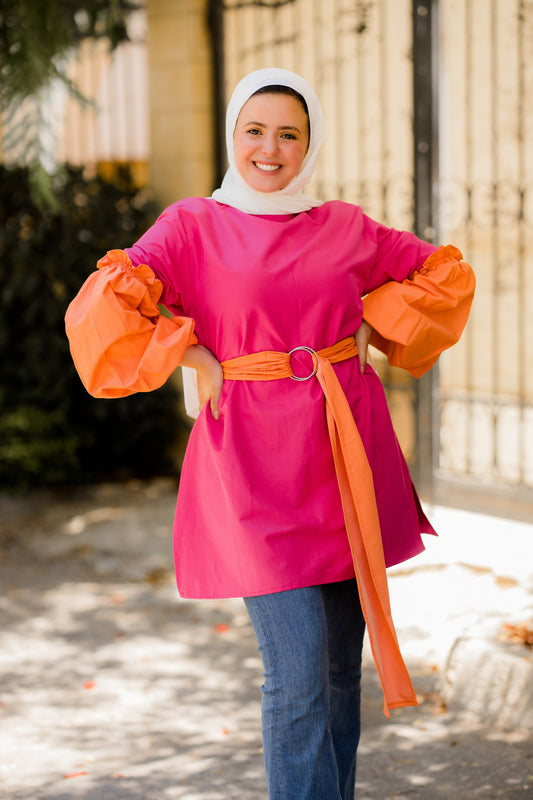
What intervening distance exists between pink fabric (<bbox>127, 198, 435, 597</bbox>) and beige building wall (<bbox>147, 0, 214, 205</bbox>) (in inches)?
164

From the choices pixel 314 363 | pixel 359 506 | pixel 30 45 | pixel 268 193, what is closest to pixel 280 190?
pixel 268 193

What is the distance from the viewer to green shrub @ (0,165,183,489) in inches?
246

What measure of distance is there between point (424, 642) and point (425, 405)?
6.55ft

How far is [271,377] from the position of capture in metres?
2.18

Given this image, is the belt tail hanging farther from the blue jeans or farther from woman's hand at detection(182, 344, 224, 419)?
woman's hand at detection(182, 344, 224, 419)

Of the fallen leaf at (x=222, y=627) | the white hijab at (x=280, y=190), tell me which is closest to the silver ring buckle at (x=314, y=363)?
the white hijab at (x=280, y=190)

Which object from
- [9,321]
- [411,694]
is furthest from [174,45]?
[411,694]

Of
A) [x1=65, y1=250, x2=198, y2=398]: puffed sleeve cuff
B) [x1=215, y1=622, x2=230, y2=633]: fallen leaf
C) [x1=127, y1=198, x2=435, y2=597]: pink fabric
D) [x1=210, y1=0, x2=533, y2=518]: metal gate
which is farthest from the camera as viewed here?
[x1=210, y1=0, x2=533, y2=518]: metal gate

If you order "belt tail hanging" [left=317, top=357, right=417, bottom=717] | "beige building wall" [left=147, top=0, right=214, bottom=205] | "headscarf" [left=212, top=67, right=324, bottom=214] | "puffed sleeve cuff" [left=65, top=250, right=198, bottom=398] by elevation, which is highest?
"beige building wall" [left=147, top=0, right=214, bottom=205]

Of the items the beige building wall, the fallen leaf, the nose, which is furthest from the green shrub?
the nose

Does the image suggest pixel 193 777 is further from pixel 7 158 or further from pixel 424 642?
pixel 7 158

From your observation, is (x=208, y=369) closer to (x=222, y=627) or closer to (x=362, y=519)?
(x=362, y=519)

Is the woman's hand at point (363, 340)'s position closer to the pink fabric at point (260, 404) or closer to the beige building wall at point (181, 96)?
the pink fabric at point (260, 404)

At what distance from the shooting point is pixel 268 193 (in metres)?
2.23
